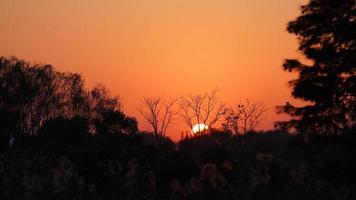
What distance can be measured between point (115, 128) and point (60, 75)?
24.3 feet

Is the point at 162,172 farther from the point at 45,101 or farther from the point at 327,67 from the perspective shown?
the point at 45,101

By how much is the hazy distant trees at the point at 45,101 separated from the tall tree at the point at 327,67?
32.9 metres

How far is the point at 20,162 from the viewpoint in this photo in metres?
14.8

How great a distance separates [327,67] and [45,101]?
42.1m

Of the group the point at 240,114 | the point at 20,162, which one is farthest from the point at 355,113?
the point at 240,114

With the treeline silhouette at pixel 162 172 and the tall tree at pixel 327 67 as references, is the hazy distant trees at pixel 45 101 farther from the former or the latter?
the tall tree at pixel 327 67

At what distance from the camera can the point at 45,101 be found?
198 ft

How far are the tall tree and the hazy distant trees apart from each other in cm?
3286

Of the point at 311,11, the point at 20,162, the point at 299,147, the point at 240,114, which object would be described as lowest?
the point at 20,162

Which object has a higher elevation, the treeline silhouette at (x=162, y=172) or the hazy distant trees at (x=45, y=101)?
the hazy distant trees at (x=45, y=101)

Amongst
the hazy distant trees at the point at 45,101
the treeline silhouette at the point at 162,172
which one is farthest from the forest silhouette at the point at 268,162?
the hazy distant trees at the point at 45,101

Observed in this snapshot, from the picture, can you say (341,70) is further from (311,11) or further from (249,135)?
(249,135)

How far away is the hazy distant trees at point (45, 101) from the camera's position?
57500mm

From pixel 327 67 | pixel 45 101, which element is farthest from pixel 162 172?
pixel 45 101
